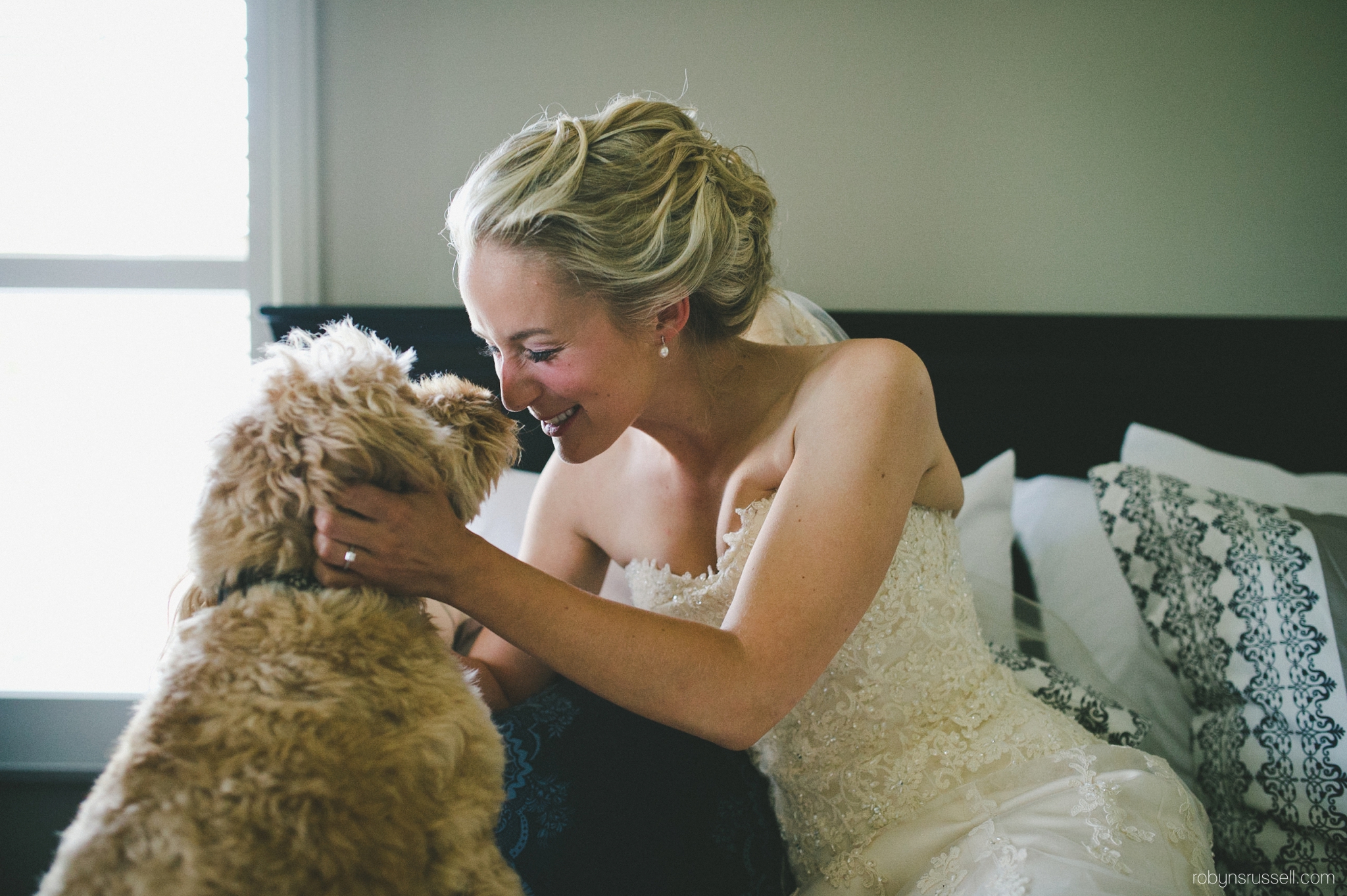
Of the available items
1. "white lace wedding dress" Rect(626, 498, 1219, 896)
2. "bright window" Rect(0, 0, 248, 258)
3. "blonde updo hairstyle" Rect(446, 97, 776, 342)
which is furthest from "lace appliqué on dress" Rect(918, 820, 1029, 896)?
"bright window" Rect(0, 0, 248, 258)

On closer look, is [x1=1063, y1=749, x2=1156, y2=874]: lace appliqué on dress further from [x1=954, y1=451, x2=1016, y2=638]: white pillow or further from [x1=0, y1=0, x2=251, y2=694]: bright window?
[x1=0, y1=0, x2=251, y2=694]: bright window

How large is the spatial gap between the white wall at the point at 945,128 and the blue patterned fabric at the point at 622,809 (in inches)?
55.5

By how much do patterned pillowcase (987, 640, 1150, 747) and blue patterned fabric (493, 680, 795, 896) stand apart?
0.56 m

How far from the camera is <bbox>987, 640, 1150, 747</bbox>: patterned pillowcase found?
130 centimetres

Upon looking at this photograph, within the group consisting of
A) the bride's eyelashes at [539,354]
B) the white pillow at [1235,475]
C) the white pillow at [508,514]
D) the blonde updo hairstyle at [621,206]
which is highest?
the blonde updo hairstyle at [621,206]

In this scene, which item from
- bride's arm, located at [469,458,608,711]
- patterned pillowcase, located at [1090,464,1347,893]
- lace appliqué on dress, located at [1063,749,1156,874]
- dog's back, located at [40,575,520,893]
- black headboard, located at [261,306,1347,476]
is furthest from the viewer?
black headboard, located at [261,306,1347,476]

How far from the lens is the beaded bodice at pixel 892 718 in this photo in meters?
1.15

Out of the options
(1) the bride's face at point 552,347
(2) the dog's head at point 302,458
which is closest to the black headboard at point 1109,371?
(1) the bride's face at point 552,347

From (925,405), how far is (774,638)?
438mm

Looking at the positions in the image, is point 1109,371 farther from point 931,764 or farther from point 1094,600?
point 931,764

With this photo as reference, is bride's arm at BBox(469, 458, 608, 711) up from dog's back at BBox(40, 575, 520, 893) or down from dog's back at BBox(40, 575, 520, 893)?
down

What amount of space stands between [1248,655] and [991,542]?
500 millimetres

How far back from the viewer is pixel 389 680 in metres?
0.75

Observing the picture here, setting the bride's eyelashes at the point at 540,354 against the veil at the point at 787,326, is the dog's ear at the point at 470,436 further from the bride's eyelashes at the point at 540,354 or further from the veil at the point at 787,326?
the veil at the point at 787,326
